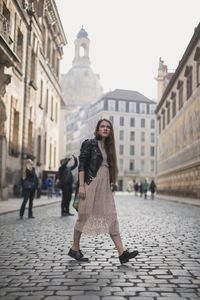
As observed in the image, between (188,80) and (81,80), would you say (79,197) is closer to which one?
(188,80)

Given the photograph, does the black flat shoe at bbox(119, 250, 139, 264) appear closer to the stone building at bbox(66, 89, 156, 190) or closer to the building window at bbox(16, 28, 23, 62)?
the building window at bbox(16, 28, 23, 62)

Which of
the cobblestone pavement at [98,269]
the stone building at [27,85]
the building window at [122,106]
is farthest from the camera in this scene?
the building window at [122,106]

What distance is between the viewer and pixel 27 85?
2689cm

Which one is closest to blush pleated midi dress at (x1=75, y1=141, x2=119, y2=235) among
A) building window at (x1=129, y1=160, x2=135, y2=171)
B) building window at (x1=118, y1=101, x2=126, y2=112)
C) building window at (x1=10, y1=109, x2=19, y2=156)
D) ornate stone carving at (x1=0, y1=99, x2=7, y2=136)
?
ornate stone carving at (x1=0, y1=99, x2=7, y2=136)

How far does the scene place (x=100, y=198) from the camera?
18.5 ft

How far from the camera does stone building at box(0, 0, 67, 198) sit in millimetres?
20891

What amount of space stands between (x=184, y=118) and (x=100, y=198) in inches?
1236

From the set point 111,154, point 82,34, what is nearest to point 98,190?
point 111,154

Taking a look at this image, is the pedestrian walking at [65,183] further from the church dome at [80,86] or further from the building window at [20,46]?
the church dome at [80,86]

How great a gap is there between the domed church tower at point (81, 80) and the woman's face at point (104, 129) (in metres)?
123

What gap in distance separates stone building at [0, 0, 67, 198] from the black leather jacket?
341 inches

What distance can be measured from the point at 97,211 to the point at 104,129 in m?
1.08

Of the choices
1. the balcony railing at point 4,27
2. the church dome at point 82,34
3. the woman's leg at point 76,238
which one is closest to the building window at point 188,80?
the balcony railing at point 4,27

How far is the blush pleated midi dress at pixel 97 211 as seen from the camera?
558cm
